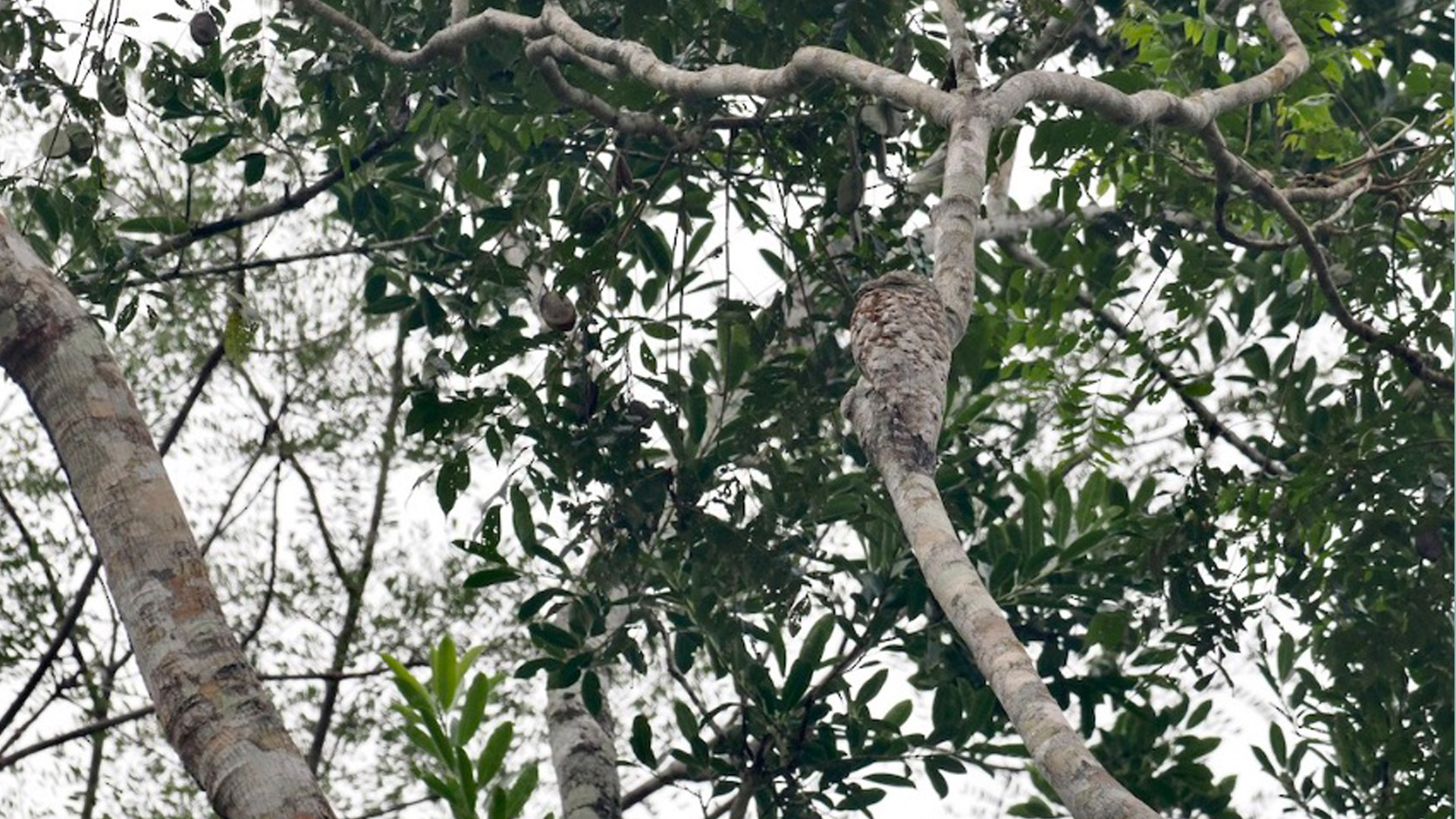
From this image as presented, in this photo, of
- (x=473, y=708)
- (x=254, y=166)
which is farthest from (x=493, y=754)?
(x=254, y=166)

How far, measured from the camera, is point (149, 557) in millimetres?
2443

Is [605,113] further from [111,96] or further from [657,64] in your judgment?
[111,96]

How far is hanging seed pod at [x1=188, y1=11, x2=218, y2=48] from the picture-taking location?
387 centimetres

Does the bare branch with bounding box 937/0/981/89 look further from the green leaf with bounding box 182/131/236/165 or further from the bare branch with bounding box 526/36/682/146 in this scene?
the green leaf with bounding box 182/131/236/165

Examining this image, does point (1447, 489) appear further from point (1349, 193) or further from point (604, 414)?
point (604, 414)

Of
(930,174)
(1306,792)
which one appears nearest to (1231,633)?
(1306,792)

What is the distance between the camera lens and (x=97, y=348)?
2.73 m

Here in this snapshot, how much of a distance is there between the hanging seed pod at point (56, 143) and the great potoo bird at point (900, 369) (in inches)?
68.6

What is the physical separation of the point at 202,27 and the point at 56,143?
1.54 feet

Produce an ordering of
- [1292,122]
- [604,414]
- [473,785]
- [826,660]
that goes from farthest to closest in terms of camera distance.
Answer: [1292,122] < [826,660] < [604,414] < [473,785]

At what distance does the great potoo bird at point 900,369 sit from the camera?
2262mm

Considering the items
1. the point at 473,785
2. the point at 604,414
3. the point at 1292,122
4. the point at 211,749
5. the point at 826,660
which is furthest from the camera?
the point at 1292,122

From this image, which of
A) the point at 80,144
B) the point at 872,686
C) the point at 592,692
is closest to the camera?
the point at 80,144

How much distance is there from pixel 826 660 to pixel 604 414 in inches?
37.2
